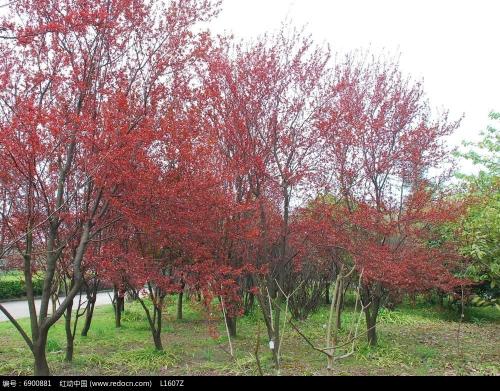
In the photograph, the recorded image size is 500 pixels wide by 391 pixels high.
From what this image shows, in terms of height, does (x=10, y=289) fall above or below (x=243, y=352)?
above

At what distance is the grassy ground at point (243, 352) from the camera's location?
6.15 metres

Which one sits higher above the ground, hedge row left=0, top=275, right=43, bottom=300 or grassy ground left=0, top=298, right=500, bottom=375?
hedge row left=0, top=275, right=43, bottom=300

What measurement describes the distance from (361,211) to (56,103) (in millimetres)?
4846

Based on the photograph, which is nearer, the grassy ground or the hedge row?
the grassy ground

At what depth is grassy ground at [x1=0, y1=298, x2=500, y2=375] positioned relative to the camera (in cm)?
615

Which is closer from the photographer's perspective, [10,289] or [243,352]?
[243,352]

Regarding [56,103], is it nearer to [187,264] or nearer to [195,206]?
[195,206]

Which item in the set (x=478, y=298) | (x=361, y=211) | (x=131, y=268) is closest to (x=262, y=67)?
(x=361, y=211)

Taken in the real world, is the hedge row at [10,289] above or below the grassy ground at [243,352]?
above

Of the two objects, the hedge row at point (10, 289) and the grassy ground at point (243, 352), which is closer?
the grassy ground at point (243, 352)

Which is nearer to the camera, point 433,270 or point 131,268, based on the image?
point 131,268

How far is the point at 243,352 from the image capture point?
7254mm

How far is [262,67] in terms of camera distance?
6.74 meters

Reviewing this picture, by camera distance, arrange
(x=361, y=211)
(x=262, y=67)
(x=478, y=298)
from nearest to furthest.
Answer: (x=262, y=67) < (x=361, y=211) < (x=478, y=298)
